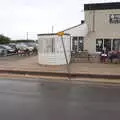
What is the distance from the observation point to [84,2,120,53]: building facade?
31562mm

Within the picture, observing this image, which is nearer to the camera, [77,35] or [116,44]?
[116,44]

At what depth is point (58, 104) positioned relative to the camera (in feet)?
28.8

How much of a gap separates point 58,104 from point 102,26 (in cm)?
2406

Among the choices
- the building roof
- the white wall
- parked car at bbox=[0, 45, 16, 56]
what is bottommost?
parked car at bbox=[0, 45, 16, 56]

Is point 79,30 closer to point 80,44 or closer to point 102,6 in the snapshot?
point 80,44

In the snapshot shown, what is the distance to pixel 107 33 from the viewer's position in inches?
1249

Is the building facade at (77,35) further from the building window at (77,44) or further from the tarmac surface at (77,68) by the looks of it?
the tarmac surface at (77,68)

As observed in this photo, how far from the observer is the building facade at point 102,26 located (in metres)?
31.6

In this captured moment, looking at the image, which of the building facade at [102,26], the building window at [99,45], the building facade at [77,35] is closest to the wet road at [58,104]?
the building facade at [102,26]

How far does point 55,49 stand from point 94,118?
14279mm

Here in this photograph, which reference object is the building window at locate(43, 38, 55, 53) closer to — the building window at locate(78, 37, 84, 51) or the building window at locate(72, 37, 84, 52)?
the building window at locate(72, 37, 84, 52)

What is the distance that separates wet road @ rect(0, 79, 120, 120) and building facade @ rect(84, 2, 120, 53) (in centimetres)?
2064

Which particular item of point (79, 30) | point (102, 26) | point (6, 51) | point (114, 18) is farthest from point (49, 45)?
point (6, 51)

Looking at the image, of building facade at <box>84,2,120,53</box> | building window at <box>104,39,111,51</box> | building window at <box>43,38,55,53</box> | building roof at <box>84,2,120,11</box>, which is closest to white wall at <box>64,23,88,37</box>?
building facade at <box>84,2,120,53</box>
